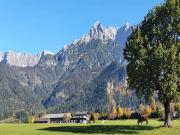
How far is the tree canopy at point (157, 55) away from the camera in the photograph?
230ft

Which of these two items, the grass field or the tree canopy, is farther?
the tree canopy

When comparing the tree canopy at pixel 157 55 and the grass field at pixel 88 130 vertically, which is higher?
the tree canopy at pixel 157 55

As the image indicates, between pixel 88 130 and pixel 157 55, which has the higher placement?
pixel 157 55

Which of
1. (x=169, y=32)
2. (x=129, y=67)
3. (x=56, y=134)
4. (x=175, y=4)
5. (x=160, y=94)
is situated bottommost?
(x=56, y=134)

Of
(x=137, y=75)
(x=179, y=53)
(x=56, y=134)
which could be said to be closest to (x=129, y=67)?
(x=137, y=75)

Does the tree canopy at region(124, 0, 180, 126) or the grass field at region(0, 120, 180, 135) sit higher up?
the tree canopy at region(124, 0, 180, 126)

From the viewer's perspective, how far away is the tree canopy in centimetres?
7012

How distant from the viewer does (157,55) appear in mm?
70062

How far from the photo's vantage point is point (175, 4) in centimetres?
7575

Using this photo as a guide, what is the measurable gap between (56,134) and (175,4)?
3258 centimetres

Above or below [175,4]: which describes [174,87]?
below

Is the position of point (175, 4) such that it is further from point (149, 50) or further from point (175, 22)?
point (149, 50)

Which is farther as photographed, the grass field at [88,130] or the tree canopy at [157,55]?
the tree canopy at [157,55]

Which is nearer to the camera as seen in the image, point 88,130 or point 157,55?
point 88,130
